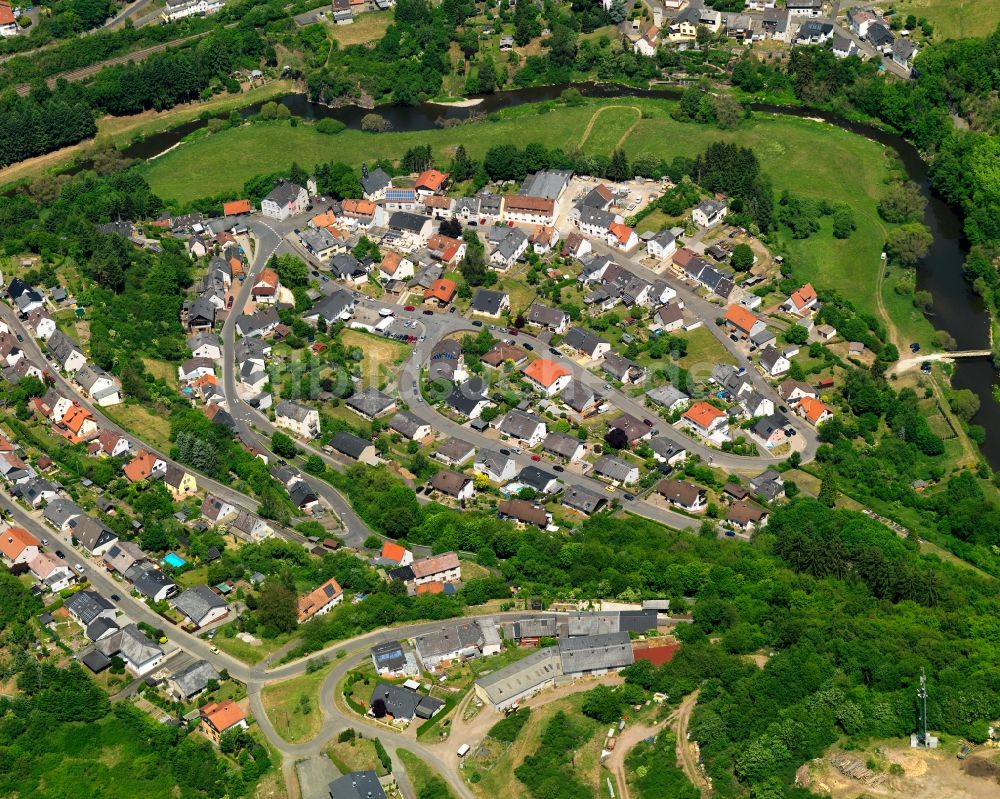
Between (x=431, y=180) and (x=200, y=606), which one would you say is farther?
(x=431, y=180)

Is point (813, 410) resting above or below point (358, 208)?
below

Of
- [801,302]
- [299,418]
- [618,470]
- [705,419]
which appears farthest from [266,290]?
[801,302]

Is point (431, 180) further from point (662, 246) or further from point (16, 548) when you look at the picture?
point (16, 548)

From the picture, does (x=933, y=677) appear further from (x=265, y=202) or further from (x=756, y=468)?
(x=265, y=202)

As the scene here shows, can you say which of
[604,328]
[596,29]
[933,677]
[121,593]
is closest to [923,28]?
[596,29]

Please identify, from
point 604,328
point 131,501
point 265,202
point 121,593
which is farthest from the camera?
point 265,202

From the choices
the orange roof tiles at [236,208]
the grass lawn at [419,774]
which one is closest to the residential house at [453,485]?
the grass lawn at [419,774]
